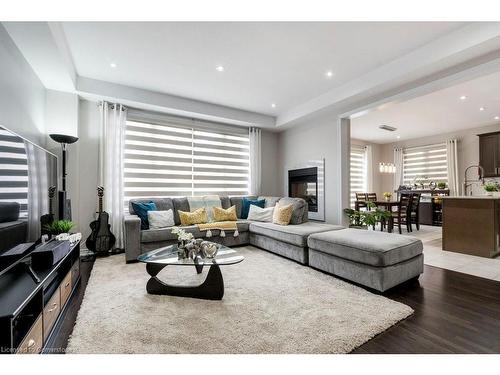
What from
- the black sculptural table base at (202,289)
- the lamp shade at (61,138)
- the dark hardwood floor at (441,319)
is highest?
the lamp shade at (61,138)

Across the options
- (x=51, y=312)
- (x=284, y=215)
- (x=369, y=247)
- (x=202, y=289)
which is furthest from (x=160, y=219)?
(x=369, y=247)

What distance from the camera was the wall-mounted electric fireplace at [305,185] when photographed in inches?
190

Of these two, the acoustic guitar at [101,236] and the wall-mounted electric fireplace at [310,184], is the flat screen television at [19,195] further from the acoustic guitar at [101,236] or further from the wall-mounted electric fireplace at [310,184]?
the wall-mounted electric fireplace at [310,184]

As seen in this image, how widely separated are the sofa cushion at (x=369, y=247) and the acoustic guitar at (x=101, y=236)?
311 centimetres

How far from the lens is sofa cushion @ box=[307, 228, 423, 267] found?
224 centimetres

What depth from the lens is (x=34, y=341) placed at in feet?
4.33

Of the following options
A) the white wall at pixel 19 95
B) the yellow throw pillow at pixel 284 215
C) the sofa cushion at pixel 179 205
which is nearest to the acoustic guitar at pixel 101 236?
the sofa cushion at pixel 179 205

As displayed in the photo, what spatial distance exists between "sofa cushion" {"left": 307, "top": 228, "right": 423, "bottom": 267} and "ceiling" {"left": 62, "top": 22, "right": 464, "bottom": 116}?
2171 mm

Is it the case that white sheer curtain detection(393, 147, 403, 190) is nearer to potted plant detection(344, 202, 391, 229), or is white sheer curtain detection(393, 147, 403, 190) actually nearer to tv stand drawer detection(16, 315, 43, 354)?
potted plant detection(344, 202, 391, 229)

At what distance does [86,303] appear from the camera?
2088 millimetres

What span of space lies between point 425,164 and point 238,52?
7.16 meters

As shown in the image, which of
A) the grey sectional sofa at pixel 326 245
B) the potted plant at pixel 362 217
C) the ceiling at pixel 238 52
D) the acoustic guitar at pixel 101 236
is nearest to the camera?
the grey sectional sofa at pixel 326 245
